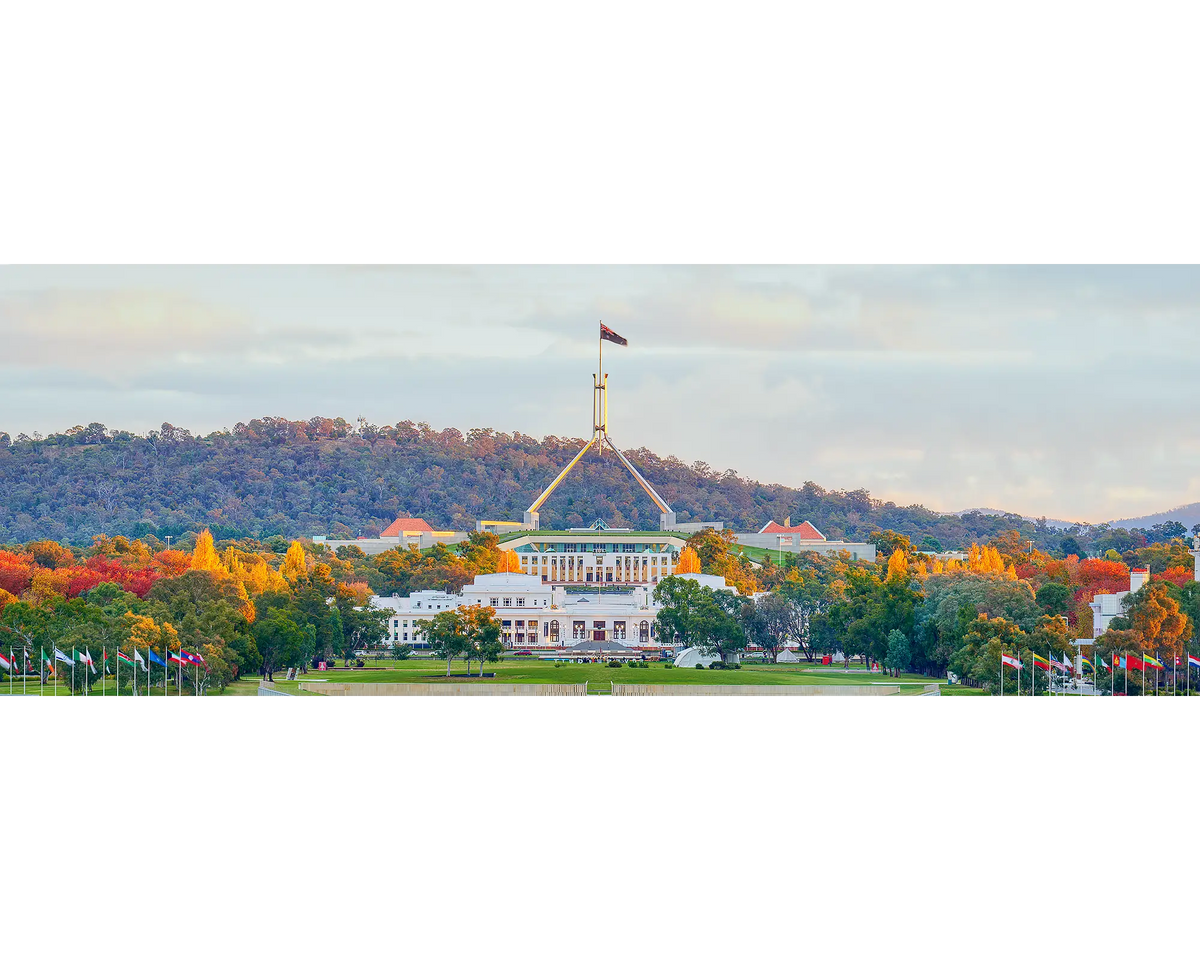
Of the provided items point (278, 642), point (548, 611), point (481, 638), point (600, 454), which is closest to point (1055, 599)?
point (481, 638)

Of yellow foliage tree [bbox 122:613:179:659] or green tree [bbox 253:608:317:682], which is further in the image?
green tree [bbox 253:608:317:682]

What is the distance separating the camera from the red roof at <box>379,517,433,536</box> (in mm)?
33562

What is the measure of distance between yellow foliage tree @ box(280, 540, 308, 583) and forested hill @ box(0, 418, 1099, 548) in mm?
6063

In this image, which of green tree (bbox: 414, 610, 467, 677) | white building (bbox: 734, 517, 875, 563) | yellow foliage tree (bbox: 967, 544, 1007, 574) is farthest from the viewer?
white building (bbox: 734, 517, 875, 563)

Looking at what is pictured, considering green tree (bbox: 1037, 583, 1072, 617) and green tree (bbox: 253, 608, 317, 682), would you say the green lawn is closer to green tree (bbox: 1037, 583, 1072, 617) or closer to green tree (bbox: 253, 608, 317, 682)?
green tree (bbox: 253, 608, 317, 682)

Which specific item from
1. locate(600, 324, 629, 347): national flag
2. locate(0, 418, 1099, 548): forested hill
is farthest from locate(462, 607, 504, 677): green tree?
locate(0, 418, 1099, 548): forested hill

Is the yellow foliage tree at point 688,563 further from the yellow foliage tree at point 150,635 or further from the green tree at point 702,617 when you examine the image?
the yellow foliage tree at point 150,635
